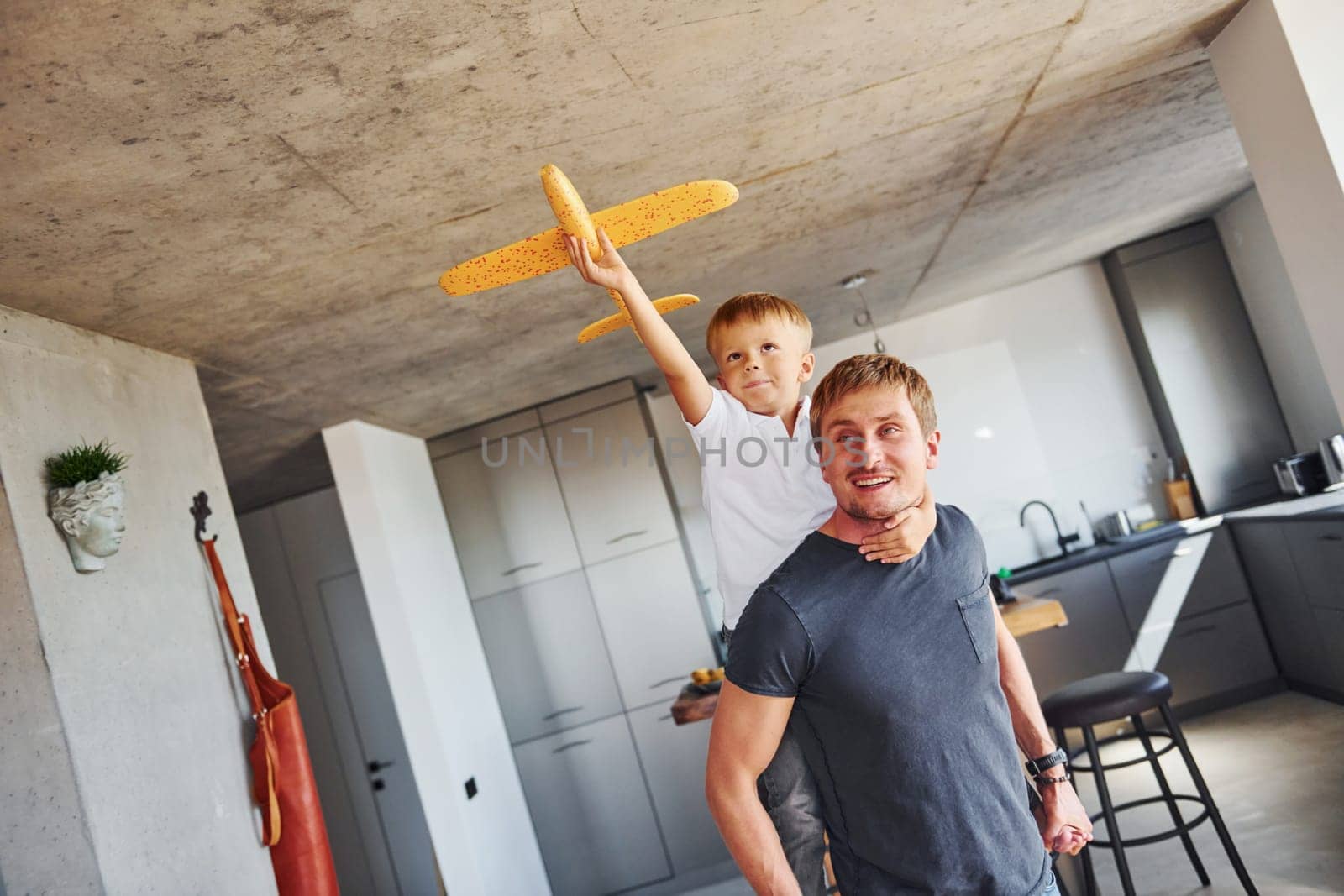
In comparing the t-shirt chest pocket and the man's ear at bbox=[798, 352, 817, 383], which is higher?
the man's ear at bbox=[798, 352, 817, 383]

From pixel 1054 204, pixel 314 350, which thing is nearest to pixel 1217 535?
pixel 1054 204

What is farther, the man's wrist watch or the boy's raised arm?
the man's wrist watch

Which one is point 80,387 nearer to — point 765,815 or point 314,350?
point 314,350

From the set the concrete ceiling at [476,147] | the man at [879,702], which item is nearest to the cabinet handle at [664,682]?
the concrete ceiling at [476,147]

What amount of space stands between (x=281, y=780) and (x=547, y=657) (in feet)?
9.26

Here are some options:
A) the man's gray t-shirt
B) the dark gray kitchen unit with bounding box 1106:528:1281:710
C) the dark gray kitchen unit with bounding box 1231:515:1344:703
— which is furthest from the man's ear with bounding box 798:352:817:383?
the dark gray kitchen unit with bounding box 1106:528:1281:710

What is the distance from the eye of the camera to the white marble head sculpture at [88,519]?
7.36ft

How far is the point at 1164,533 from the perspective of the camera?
550cm

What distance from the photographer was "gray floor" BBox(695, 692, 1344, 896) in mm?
3395

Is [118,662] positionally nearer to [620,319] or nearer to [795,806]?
[620,319]

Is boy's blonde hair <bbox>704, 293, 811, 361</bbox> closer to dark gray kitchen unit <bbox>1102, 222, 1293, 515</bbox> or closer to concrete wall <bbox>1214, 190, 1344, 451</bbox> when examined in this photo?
concrete wall <bbox>1214, 190, 1344, 451</bbox>

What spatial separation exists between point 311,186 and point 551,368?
8.59ft

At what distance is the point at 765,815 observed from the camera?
4.50ft

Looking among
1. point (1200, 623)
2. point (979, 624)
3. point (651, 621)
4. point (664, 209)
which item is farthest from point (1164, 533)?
point (664, 209)
